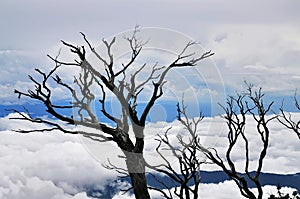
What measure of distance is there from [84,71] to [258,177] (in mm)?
4575

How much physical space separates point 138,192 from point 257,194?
2.85 m

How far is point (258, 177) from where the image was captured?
37.4ft

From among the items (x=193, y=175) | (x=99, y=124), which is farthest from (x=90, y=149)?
(x=193, y=175)

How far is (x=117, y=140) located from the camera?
10.5m

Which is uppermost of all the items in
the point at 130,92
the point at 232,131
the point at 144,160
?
the point at 130,92

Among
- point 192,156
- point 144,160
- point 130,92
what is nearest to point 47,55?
point 130,92

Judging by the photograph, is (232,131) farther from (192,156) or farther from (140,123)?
(140,123)

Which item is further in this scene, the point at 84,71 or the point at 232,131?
the point at 232,131

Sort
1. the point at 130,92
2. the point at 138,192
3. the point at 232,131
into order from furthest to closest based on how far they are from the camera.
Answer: the point at 232,131, the point at 130,92, the point at 138,192

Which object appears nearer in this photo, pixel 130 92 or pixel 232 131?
pixel 130 92

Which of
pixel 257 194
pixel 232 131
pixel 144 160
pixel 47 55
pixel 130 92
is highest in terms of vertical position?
pixel 47 55

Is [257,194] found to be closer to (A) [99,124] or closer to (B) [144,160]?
(B) [144,160]

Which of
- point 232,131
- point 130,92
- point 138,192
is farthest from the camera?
point 232,131

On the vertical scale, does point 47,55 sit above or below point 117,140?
above
